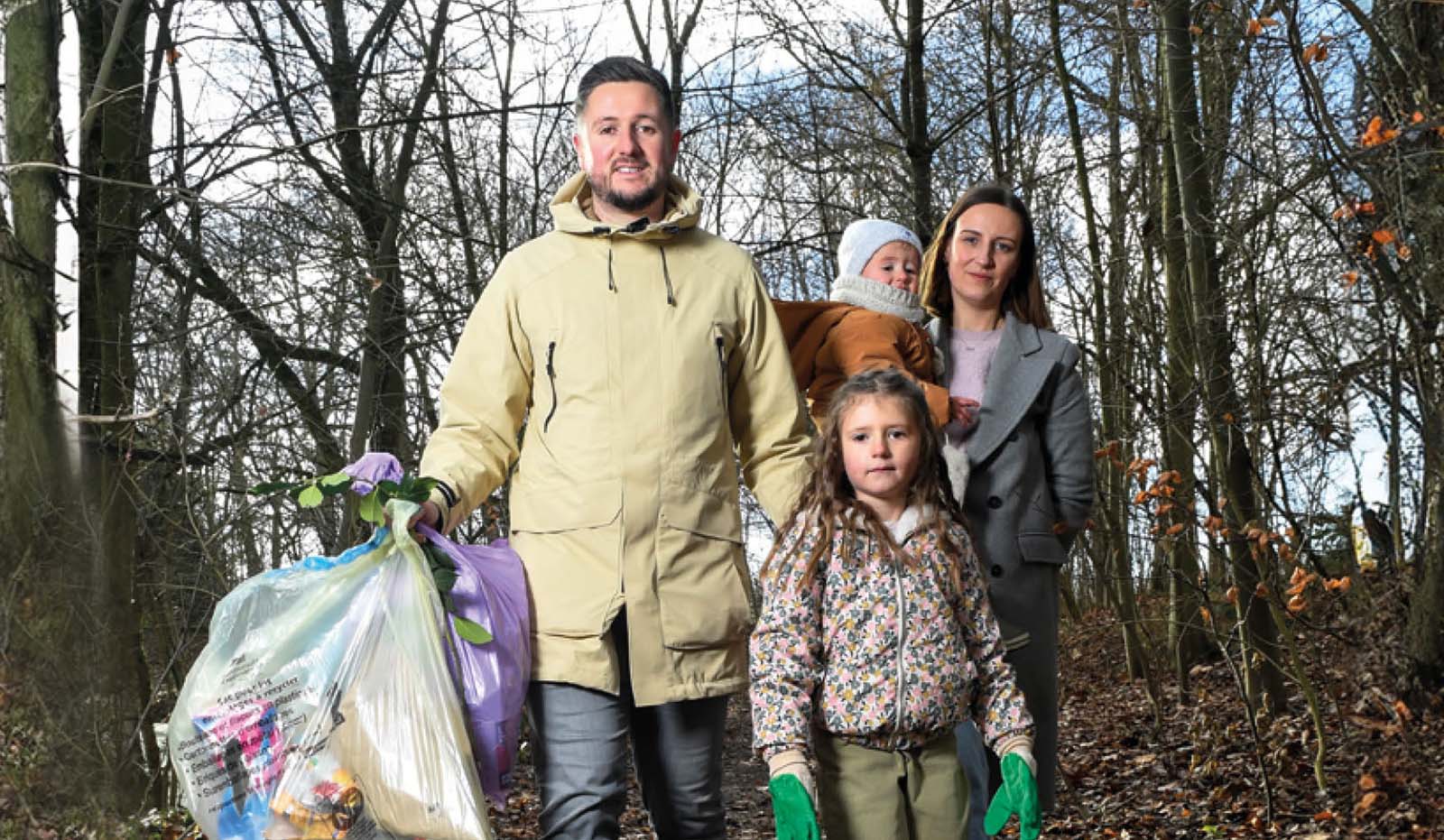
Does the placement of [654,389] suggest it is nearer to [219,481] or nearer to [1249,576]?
[1249,576]

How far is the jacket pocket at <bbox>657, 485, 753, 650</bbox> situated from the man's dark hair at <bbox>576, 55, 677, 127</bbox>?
0.81m

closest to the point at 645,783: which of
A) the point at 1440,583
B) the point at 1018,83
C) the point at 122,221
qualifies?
the point at 1440,583

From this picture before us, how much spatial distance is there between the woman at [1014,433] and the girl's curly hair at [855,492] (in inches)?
13.2

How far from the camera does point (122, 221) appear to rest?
7098 mm

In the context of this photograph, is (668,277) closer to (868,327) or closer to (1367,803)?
(868,327)

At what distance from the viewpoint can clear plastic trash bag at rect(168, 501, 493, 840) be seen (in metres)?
2.49

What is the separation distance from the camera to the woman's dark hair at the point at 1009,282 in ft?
10.9

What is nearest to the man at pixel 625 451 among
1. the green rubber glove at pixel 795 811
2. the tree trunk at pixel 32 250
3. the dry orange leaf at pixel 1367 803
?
the green rubber glove at pixel 795 811

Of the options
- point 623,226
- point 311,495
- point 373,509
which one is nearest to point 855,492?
point 623,226

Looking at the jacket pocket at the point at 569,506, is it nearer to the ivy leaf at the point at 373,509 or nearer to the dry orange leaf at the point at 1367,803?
the ivy leaf at the point at 373,509

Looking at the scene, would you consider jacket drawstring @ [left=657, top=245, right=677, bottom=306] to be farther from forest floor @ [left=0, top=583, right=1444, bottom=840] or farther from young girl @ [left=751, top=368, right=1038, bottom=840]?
forest floor @ [left=0, top=583, right=1444, bottom=840]

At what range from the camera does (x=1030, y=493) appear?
325 centimetres

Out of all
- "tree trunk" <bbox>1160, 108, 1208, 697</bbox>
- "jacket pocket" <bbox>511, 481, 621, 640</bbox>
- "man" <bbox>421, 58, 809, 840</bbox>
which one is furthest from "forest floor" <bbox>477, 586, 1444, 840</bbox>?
"jacket pocket" <bbox>511, 481, 621, 640</bbox>

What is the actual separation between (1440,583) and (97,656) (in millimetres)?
5814
